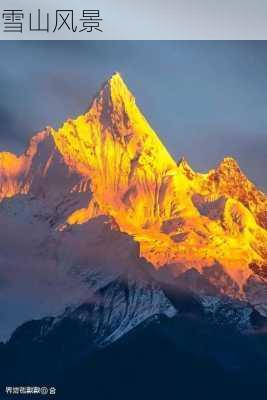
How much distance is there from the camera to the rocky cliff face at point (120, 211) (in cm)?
4988

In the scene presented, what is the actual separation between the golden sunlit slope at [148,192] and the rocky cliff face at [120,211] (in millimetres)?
77

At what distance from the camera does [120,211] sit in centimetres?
5447

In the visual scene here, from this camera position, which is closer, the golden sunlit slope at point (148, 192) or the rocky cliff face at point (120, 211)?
the rocky cliff face at point (120, 211)

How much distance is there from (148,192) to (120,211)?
2.96m

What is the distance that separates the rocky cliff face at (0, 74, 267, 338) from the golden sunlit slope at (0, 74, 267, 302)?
0.08 m

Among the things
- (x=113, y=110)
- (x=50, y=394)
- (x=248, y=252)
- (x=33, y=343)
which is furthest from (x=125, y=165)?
(x=50, y=394)

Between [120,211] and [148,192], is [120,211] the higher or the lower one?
the lower one

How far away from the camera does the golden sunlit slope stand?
53188mm

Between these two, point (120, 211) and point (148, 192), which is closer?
point (120, 211)

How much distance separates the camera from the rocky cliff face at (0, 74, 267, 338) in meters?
49.9

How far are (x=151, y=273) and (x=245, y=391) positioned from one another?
57.4ft

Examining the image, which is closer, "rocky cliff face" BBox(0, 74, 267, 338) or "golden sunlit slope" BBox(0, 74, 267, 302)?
"rocky cliff face" BBox(0, 74, 267, 338)

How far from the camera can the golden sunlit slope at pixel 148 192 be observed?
53.2m

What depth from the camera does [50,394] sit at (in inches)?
1403
